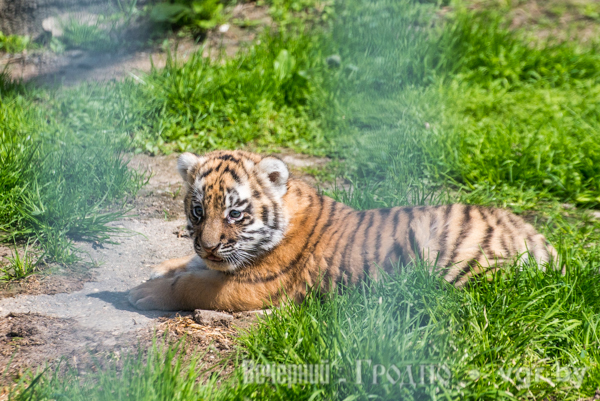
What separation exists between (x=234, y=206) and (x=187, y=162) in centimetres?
39

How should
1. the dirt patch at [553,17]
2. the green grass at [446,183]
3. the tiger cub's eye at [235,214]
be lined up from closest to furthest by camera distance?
the green grass at [446,183] < the tiger cub's eye at [235,214] < the dirt patch at [553,17]

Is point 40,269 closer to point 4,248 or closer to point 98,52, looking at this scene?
point 4,248

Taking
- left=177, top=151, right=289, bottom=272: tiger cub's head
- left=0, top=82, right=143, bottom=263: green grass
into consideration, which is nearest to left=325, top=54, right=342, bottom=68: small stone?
left=0, top=82, right=143, bottom=263: green grass

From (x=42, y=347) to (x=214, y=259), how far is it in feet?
2.74

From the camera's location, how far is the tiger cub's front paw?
→ 2.85m

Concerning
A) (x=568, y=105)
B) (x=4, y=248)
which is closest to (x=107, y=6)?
(x=4, y=248)

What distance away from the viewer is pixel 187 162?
2.97 metres

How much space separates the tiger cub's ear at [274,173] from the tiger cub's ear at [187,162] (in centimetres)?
33

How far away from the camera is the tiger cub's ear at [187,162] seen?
9.70 ft

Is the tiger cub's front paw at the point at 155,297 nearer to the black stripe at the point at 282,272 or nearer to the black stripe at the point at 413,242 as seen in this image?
the black stripe at the point at 282,272

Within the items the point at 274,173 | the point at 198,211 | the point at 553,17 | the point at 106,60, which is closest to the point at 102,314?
the point at 198,211

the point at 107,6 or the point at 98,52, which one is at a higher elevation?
the point at 107,6

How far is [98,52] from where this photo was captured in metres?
3.93

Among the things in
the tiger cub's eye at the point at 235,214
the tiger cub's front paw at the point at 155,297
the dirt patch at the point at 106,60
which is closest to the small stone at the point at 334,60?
the dirt patch at the point at 106,60
